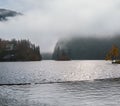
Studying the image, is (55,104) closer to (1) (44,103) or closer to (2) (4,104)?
(1) (44,103)

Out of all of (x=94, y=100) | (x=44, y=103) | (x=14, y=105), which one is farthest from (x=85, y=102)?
(x=14, y=105)

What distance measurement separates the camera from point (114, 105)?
140 ft

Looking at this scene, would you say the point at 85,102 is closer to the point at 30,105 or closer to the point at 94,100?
the point at 94,100

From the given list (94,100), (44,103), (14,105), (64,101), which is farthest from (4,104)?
(94,100)

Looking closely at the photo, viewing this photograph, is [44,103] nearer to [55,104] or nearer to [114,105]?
[55,104]

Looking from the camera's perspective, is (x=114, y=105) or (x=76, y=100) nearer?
(x=114, y=105)

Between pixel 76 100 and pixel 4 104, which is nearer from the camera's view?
pixel 4 104

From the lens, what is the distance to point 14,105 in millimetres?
43938

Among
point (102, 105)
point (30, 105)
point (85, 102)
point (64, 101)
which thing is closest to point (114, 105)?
point (102, 105)

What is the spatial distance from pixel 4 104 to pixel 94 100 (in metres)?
13.7

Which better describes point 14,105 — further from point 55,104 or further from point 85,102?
point 85,102

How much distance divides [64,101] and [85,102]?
11.1 ft

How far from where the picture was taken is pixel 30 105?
43719 mm

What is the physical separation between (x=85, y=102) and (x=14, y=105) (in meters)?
10.4
